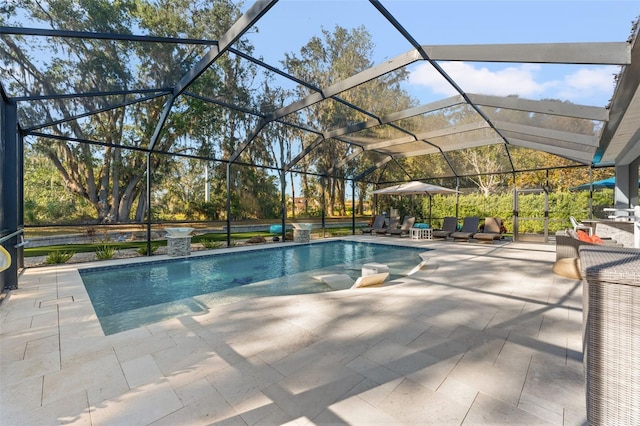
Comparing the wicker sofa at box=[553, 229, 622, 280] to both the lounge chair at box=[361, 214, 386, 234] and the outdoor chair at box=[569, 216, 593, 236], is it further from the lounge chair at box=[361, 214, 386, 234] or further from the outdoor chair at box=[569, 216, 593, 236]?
the lounge chair at box=[361, 214, 386, 234]

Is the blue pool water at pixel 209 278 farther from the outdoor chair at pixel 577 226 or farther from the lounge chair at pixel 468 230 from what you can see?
the outdoor chair at pixel 577 226

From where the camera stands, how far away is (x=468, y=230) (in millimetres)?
11875

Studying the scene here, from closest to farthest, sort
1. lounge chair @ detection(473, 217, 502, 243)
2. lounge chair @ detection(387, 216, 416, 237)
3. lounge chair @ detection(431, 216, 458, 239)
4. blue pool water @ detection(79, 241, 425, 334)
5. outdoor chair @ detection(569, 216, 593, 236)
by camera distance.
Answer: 1. blue pool water @ detection(79, 241, 425, 334)
2. outdoor chair @ detection(569, 216, 593, 236)
3. lounge chair @ detection(473, 217, 502, 243)
4. lounge chair @ detection(431, 216, 458, 239)
5. lounge chair @ detection(387, 216, 416, 237)

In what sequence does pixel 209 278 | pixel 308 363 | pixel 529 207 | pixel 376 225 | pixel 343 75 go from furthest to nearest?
pixel 376 225 → pixel 529 207 → pixel 343 75 → pixel 209 278 → pixel 308 363

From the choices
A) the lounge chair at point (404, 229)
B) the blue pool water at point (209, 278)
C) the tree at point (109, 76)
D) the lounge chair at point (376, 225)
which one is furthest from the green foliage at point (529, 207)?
the tree at point (109, 76)

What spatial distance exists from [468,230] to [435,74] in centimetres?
785

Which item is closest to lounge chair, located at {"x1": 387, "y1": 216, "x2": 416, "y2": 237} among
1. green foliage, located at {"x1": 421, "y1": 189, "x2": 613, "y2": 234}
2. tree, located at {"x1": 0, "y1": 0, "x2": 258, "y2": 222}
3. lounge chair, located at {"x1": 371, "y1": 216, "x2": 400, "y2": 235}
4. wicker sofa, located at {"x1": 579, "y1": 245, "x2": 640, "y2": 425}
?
lounge chair, located at {"x1": 371, "y1": 216, "x2": 400, "y2": 235}

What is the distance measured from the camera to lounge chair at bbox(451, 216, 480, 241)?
1135 cm

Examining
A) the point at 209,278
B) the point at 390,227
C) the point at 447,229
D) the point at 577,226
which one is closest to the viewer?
the point at 577,226

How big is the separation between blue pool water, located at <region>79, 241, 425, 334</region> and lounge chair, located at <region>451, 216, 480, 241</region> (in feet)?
8.31

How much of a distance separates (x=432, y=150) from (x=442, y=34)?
745 cm

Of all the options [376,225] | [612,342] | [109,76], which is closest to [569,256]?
[612,342]

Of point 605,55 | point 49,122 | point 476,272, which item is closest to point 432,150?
point 476,272

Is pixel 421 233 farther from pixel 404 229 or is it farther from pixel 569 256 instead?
pixel 569 256
